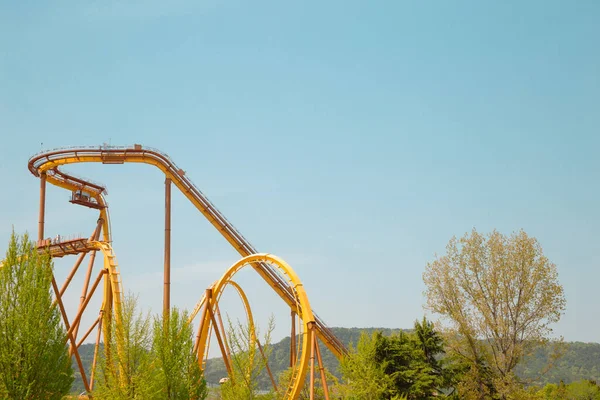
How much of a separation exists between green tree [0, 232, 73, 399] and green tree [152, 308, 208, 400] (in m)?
3.22

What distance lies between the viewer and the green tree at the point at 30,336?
21.3 metres

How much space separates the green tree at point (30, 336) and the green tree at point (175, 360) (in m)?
3.22

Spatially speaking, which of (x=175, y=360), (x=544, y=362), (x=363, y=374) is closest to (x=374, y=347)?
(x=363, y=374)

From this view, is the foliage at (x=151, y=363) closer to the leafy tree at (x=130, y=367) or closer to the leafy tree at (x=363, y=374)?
the leafy tree at (x=130, y=367)

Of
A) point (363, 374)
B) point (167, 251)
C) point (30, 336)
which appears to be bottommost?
point (363, 374)

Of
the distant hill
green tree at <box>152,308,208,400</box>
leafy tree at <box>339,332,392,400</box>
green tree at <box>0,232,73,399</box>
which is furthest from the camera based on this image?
the distant hill

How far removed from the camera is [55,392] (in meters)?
22.2

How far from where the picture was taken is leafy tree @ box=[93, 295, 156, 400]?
77.8ft

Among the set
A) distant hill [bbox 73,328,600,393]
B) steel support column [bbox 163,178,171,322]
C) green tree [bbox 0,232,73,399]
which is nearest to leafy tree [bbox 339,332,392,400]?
steel support column [bbox 163,178,171,322]

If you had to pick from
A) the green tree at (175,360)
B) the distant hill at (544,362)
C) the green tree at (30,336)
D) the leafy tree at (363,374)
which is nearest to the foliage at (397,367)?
the leafy tree at (363,374)

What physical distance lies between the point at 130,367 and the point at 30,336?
13.2 ft

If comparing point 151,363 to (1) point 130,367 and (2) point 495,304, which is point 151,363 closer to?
(1) point 130,367

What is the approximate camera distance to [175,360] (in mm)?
24531

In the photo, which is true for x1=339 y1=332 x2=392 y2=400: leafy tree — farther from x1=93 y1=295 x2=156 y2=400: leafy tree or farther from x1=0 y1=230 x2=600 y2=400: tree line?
x1=93 y1=295 x2=156 y2=400: leafy tree
